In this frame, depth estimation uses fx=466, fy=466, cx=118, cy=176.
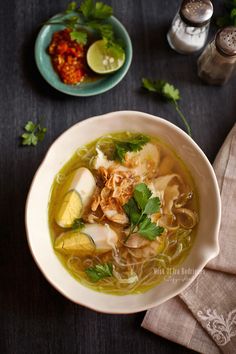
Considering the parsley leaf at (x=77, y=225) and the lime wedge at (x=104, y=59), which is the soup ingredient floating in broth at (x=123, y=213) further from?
the lime wedge at (x=104, y=59)

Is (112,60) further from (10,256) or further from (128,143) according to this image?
(10,256)

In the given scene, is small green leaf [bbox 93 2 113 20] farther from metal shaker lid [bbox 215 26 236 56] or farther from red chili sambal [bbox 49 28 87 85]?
metal shaker lid [bbox 215 26 236 56]

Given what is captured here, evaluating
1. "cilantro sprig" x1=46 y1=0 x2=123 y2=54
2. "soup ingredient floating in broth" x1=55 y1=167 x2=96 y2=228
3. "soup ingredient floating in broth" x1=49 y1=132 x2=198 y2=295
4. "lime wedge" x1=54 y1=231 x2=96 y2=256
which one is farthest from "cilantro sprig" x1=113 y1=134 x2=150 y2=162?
"cilantro sprig" x1=46 y1=0 x2=123 y2=54

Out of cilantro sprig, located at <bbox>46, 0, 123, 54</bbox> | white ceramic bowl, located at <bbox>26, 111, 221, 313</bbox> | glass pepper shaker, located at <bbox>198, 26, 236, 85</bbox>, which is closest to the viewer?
white ceramic bowl, located at <bbox>26, 111, 221, 313</bbox>

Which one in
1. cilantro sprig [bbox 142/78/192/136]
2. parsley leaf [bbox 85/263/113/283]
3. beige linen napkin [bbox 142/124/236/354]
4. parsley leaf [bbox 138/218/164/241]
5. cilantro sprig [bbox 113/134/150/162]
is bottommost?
beige linen napkin [bbox 142/124/236/354]

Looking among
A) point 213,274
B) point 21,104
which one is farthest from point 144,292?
point 21,104

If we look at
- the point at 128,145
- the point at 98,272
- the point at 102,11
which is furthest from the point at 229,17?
the point at 98,272

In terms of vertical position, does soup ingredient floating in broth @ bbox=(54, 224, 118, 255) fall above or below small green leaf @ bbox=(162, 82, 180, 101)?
below

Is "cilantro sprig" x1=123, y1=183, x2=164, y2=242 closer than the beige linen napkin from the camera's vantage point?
Yes

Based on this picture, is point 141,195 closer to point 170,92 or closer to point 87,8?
point 170,92
